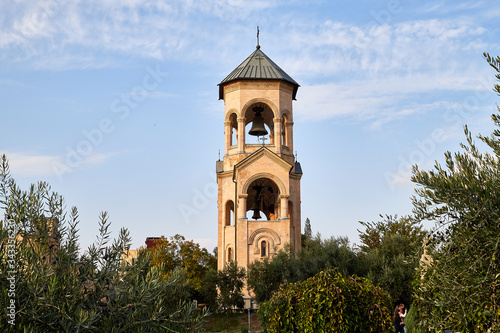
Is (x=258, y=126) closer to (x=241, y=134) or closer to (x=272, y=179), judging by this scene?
(x=241, y=134)

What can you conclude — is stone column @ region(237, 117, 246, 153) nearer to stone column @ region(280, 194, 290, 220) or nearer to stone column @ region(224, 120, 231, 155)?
stone column @ region(224, 120, 231, 155)

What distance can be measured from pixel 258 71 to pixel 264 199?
377 inches

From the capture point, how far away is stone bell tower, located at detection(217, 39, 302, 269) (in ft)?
106

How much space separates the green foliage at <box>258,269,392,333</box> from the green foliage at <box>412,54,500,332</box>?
11.8 feet

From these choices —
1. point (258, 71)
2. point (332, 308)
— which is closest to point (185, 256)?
point (258, 71)

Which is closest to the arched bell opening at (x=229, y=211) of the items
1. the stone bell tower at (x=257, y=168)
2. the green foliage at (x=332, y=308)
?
the stone bell tower at (x=257, y=168)

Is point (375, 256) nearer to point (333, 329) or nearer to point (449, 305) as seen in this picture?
point (333, 329)

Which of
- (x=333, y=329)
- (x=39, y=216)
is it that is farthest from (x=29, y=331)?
(x=333, y=329)

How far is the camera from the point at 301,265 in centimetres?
2777

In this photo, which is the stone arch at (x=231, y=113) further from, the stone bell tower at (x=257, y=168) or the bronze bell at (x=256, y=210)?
the bronze bell at (x=256, y=210)

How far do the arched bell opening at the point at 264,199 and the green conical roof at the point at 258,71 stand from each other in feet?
22.7

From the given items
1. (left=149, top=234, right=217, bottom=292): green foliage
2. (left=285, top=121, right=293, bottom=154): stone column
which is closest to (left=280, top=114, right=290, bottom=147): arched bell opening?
(left=285, top=121, right=293, bottom=154): stone column

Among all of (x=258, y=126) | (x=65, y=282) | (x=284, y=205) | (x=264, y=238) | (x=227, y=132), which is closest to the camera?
(x=65, y=282)

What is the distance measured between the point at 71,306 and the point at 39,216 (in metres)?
1.48
